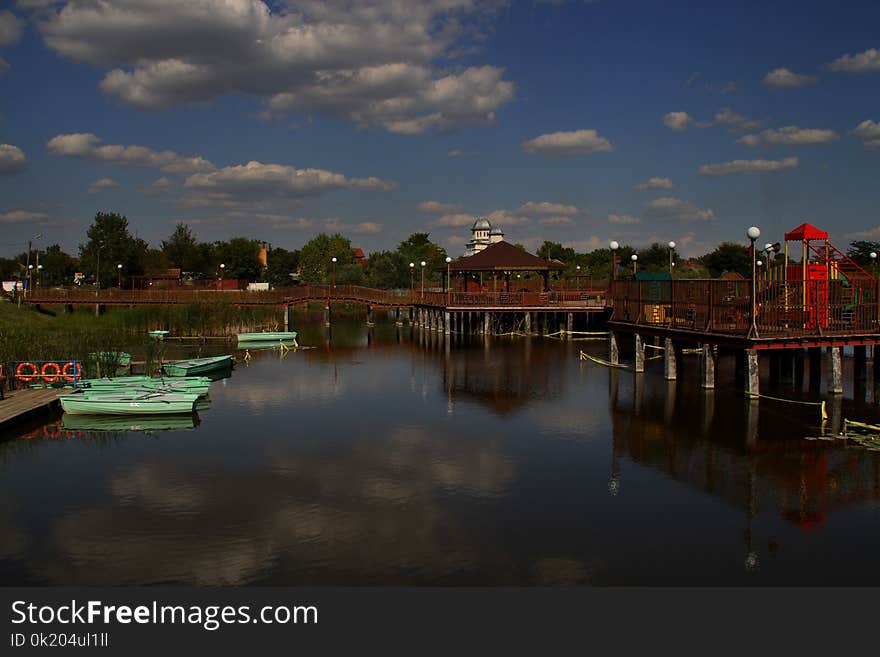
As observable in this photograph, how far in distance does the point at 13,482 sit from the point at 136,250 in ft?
252

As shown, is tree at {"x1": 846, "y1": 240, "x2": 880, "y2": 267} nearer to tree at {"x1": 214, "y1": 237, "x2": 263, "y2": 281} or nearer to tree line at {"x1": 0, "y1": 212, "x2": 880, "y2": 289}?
tree line at {"x1": 0, "y1": 212, "x2": 880, "y2": 289}

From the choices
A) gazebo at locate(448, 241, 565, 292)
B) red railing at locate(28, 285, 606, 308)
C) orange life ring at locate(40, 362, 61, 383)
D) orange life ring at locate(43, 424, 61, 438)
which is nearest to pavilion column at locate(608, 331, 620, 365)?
gazebo at locate(448, 241, 565, 292)

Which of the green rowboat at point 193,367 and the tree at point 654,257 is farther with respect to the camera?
the tree at point 654,257

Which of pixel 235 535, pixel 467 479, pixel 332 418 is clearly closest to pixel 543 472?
pixel 467 479

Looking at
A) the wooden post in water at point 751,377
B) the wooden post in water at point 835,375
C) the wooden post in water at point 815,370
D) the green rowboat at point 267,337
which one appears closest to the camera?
the wooden post in water at point 751,377

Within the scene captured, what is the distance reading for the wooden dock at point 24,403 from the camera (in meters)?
22.0

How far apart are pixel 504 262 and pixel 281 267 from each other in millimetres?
88911

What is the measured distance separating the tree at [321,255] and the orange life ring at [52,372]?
296 feet

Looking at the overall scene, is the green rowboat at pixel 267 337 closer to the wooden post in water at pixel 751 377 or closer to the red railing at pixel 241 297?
the red railing at pixel 241 297

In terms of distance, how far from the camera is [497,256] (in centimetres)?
5578

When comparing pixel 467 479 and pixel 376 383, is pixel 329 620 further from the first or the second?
pixel 376 383

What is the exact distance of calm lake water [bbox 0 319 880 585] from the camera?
11.8 m

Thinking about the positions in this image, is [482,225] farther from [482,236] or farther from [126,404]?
[126,404]

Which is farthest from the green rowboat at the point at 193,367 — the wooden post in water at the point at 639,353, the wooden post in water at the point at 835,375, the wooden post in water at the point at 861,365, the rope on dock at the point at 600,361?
the wooden post in water at the point at 861,365
